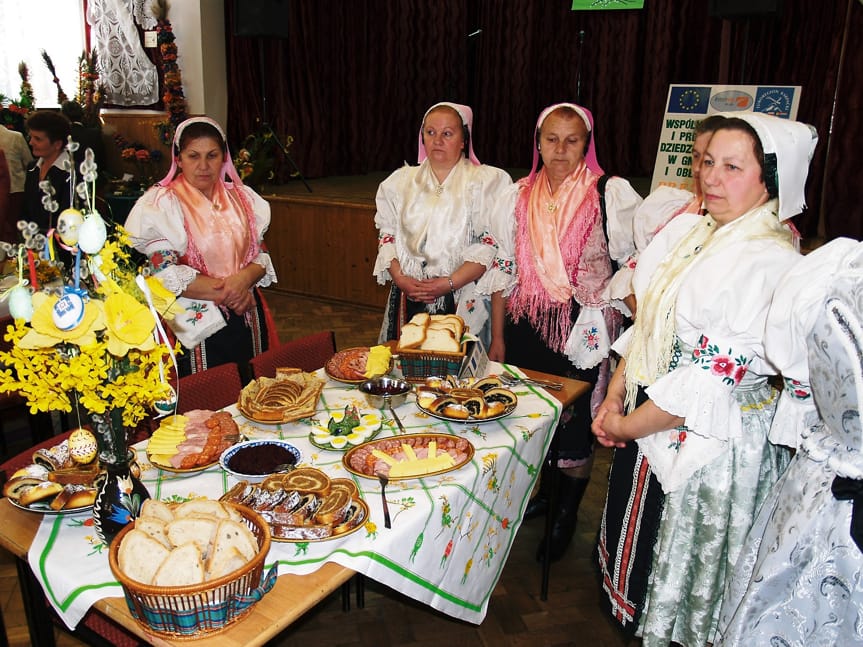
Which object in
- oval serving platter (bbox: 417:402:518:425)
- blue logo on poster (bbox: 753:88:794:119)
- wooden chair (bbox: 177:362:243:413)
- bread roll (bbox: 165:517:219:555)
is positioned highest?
blue logo on poster (bbox: 753:88:794:119)

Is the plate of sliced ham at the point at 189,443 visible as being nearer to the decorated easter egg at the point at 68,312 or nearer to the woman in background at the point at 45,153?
the decorated easter egg at the point at 68,312

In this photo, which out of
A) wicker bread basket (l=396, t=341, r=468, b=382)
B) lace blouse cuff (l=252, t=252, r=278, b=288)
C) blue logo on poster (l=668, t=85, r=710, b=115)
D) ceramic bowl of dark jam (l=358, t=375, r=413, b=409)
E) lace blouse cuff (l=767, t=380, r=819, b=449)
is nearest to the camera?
lace blouse cuff (l=767, t=380, r=819, b=449)

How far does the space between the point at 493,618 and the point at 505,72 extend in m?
7.20

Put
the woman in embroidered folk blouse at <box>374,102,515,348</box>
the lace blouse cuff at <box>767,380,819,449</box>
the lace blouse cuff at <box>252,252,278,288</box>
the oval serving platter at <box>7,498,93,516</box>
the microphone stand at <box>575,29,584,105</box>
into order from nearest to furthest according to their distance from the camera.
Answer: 1. the oval serving platter at <box>7,498,93,516</box>
2. the lace blouse cuff at <box>767,380,819,449</box>
3. the woman in embroidered folk blouse at <box>374,102,515,348</box>
4. the lace blouse cuff at <box>252,252,278,288</box>
5. the microphone stand at <box>575,29,584,105</box>

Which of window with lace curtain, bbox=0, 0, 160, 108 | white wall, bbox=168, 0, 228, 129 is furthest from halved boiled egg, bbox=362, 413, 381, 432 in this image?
window with lace curtain, bbox=0, 0, 160, 108

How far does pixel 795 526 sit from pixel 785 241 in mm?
623

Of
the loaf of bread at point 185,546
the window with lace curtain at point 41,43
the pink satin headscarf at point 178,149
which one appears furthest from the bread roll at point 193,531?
the window with lace curtain at point 41,43

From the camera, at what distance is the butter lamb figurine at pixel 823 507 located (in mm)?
1274

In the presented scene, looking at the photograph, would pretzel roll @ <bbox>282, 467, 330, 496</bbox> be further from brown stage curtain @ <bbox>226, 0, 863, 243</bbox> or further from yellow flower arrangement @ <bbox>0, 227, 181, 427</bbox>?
brown stage curtain @ <bbox>226, 0, 863, 243</bbox>

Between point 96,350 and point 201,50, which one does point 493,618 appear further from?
point 201,50

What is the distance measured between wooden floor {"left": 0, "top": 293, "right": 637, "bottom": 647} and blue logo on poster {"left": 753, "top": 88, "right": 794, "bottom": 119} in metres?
2.99

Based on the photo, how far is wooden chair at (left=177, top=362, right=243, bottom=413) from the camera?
6.66 feet

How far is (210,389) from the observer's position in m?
2.11

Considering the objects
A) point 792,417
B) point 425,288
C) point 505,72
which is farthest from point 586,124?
point 505,72
